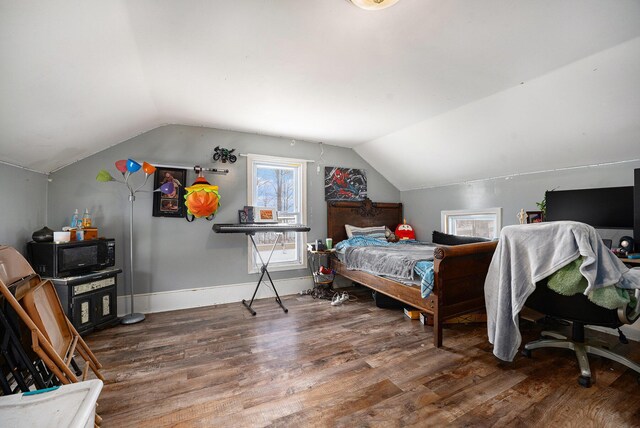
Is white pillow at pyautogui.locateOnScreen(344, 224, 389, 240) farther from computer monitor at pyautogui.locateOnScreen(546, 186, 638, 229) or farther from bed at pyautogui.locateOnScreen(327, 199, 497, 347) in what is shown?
computer monitor at pyautogui.locateOnScreen(546, 186, 638, 229)

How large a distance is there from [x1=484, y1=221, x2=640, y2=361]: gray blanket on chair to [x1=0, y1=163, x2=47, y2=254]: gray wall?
3933 mm

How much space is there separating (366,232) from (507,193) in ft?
6.63

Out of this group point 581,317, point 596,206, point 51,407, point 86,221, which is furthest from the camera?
point 86,221

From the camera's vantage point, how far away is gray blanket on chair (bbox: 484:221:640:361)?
63.4 inches

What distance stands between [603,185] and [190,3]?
3933 millimetres

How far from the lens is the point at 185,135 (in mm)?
3453

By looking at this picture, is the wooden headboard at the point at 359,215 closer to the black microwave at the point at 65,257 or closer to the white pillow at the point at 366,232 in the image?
the white pillow at the point at 366,232

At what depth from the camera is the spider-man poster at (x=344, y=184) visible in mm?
4324

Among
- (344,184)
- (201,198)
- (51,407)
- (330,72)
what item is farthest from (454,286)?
(201,198)

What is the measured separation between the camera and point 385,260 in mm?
2963

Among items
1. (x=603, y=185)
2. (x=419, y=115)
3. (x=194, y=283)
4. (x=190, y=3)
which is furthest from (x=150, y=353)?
(x=603, y=185)

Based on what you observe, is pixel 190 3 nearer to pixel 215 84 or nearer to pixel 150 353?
pixel 215 84

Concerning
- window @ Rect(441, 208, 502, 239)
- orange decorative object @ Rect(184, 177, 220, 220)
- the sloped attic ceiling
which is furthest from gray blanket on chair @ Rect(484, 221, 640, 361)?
orange decorative object @ Rect(184, 177, 220, 220)

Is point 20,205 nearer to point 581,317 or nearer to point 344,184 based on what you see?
point 344,184
